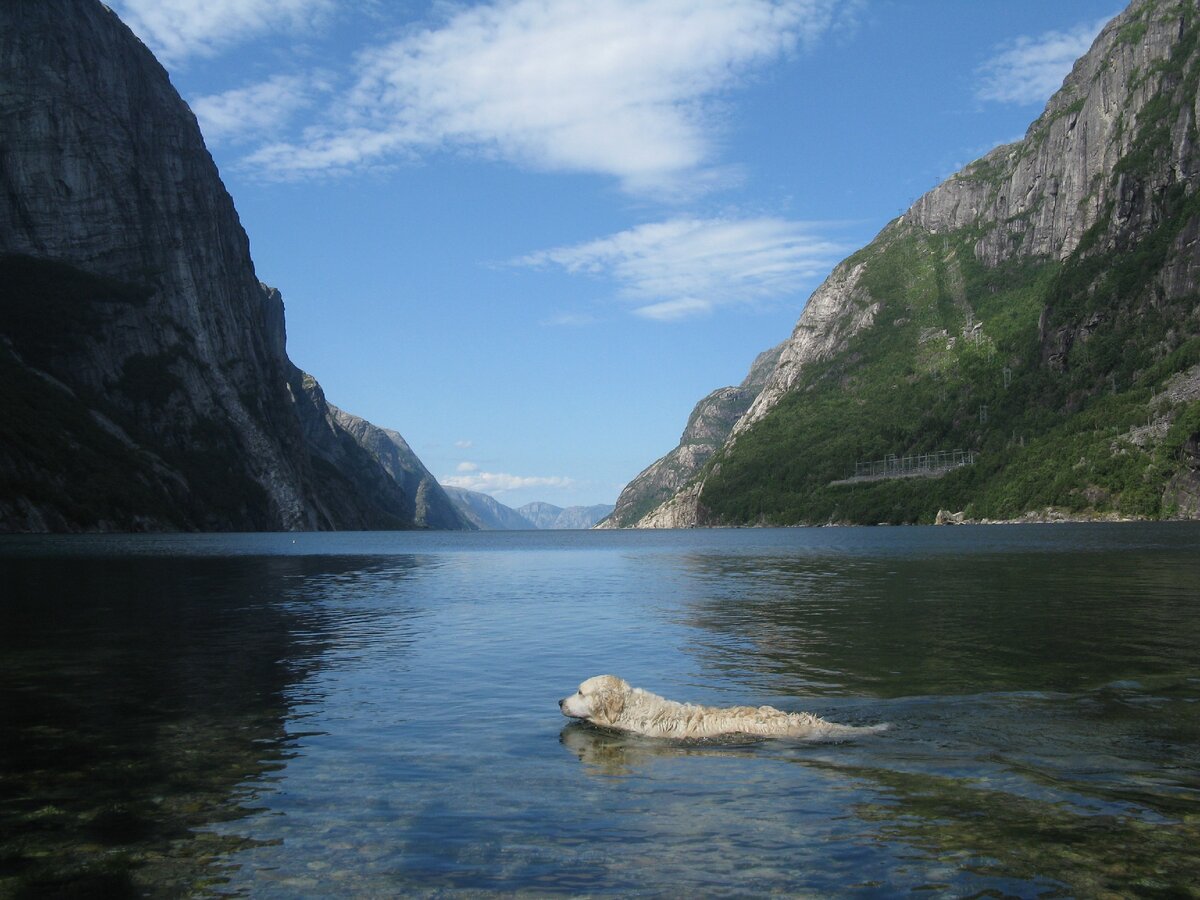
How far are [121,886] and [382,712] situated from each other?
1017 centimetres

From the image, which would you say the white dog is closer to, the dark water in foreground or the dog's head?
the dog's head

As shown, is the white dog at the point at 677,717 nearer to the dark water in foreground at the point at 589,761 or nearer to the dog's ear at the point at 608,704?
the dog's ear at the point at 608,704

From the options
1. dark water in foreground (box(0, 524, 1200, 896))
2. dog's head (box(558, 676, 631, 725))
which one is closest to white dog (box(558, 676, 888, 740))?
dog's head (box(558, 676, 631, 725))

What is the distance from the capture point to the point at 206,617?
132 feet

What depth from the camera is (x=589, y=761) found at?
16.3m

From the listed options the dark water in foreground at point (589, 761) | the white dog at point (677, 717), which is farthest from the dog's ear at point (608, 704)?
the dark water in foreground at point (589, 761)

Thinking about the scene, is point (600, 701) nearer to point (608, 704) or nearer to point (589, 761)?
point (608, 704)

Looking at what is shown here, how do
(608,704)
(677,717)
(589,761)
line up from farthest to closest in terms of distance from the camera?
(608,704)
(677,717)
(589,761)

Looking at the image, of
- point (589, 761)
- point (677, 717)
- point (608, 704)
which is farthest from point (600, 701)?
point (589, 761)

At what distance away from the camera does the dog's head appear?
19094 millimetres

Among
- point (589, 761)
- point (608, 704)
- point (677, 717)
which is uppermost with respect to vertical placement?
point (608, 704)

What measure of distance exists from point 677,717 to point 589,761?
2.76 metres

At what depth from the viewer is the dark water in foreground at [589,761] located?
1095 cm

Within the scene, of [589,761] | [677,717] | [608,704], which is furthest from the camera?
[608,704]
